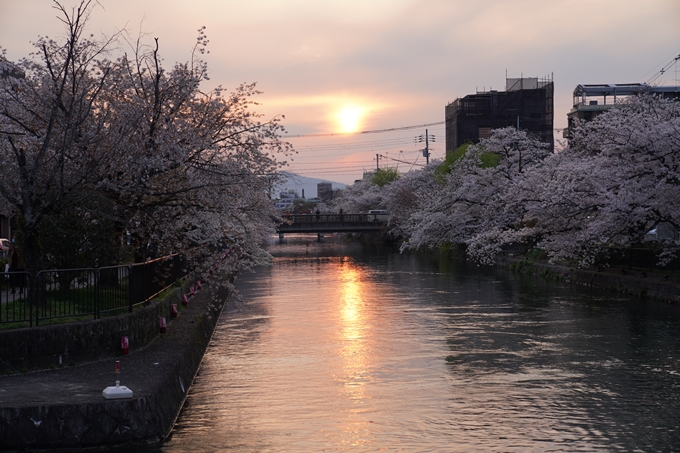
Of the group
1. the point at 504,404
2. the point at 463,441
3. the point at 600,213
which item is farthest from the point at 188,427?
the point at 600,213

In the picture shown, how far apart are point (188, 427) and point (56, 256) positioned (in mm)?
6236

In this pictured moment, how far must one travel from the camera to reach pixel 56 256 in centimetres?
1644

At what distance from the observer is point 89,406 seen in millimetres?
10195

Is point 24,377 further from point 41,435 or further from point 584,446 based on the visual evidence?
point 584,446

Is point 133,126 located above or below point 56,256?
above

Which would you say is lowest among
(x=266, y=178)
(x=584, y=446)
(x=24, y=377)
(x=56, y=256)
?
(x=584, y=446)

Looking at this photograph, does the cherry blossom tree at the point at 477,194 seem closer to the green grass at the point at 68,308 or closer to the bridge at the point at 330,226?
the bridge at the point at 330,226

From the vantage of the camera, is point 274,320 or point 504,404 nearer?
point 504,404

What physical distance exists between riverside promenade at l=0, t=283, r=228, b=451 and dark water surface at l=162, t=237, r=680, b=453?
1.68 ft

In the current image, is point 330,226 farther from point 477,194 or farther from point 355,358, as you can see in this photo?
point 355,358

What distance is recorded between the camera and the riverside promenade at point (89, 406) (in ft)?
32.8

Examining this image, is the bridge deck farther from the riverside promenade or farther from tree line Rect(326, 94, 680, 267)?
the riverside promenade

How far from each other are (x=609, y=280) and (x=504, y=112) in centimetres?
7607

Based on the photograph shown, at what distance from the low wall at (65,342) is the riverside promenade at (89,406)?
17 centimetres
